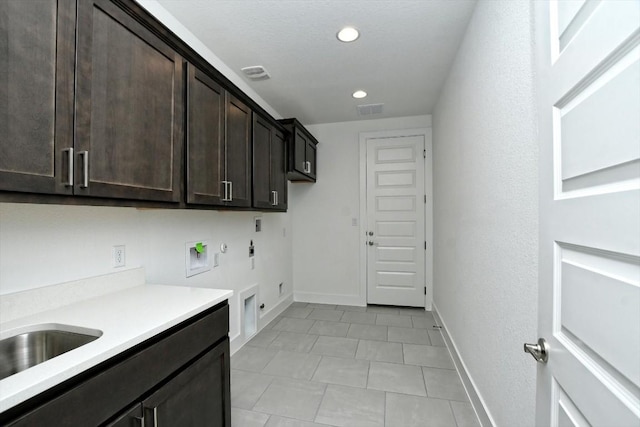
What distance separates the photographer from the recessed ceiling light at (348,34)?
7.15 ft

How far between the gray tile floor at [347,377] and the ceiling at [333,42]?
8.87ft

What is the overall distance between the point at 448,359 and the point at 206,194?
98.8 inches

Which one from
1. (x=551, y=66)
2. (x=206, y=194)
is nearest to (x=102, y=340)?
(x=206, y=194)

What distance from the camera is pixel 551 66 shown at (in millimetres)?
813

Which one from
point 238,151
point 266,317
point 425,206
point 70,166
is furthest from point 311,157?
point 70,166

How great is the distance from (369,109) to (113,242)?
10.6 feet

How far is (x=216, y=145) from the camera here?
1.93 metres

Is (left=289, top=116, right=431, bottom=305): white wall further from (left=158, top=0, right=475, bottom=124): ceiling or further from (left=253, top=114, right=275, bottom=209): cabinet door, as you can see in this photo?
(left=253, top=114, right=275, bottom=209): cabinet door

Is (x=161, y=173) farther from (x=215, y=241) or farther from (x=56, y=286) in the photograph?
(x=215, y=241)

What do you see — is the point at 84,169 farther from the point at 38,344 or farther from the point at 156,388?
the point at 156,388

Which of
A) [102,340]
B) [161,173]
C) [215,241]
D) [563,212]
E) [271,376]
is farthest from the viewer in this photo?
[215,241]

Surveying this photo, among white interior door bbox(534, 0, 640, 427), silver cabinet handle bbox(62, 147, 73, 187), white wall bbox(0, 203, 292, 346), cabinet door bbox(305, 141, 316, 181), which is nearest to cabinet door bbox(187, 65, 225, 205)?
white wall bbox(0, 203, 292, 346)

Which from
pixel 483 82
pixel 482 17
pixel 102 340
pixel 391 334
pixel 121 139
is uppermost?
pixel 482 17

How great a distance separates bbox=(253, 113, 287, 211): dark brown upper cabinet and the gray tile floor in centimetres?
140
